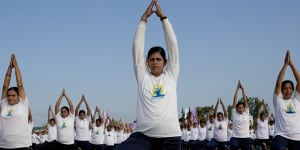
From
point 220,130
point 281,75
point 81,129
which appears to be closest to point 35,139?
point 81,129

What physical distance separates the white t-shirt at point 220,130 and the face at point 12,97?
11.3m

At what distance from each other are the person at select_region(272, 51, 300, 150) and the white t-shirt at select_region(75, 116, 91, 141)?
9532 millimetres

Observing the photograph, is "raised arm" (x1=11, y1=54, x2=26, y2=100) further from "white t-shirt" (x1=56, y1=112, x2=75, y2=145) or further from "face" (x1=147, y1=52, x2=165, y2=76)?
"white t-shirt" (x1=56, y1=112, x2=75, y2=145)

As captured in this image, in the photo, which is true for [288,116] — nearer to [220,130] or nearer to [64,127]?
[64,127]

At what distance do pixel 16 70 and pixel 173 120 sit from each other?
4.20 metres

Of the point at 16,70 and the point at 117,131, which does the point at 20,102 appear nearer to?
the point at 16,70

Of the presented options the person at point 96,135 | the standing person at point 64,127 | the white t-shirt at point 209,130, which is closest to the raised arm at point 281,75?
the standing person at point 64,127

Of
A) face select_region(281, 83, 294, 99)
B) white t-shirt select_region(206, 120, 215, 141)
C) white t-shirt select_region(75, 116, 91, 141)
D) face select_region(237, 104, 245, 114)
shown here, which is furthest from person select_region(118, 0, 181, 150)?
white t-shirt select_region(206, 120, 215, 141)

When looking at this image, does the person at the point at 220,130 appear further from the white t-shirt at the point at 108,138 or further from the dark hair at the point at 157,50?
the dark hair at the point at 157,50

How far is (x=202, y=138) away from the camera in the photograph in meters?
21.0

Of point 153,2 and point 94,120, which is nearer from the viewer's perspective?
point 153,2

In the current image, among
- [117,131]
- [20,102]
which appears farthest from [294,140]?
[117,131]

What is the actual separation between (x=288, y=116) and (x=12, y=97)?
17.1 ft

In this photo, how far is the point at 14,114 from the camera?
731cm
